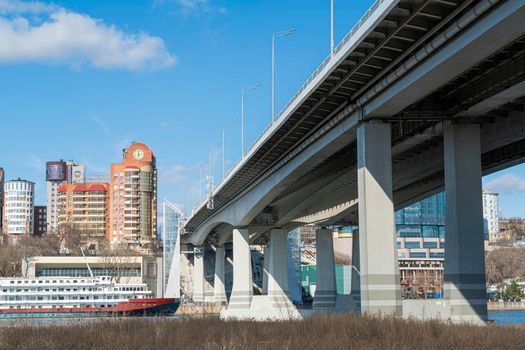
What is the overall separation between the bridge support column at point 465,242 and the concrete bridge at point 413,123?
5 centimetres

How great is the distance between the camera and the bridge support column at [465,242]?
A: 37.5 m

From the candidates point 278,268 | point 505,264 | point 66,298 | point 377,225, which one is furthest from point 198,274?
point 377,225

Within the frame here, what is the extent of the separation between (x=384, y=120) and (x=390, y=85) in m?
4.39

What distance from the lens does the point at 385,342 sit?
24.3 m

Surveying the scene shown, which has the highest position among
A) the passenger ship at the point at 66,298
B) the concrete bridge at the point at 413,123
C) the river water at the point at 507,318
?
the concrete bridge at the point at 413,123

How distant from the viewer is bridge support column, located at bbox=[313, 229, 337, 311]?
85562 millimetres

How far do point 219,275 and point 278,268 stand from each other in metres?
36.9

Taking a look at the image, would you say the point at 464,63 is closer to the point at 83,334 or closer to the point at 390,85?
the point at 390,85

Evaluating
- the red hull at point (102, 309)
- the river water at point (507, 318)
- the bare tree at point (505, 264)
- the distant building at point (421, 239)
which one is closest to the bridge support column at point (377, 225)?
the river water at point (507, 318)

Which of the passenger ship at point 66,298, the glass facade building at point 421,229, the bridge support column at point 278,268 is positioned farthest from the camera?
the glass facade building at point 421,229

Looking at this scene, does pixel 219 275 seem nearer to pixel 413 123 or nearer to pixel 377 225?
pixel 413 123

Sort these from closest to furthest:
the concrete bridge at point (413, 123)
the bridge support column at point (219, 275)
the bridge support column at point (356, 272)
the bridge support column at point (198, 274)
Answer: the concrete bridge at point (413, 123) → the bridge support column at point (356, 272) → the bridge support column at point (219, 275) → the bridge support column at point (198, 274)

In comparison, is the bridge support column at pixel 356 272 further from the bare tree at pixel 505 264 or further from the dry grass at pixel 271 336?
the bare tree at pixel 505 264

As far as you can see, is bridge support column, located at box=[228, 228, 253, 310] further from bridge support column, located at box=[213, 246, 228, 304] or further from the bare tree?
the bare tree
